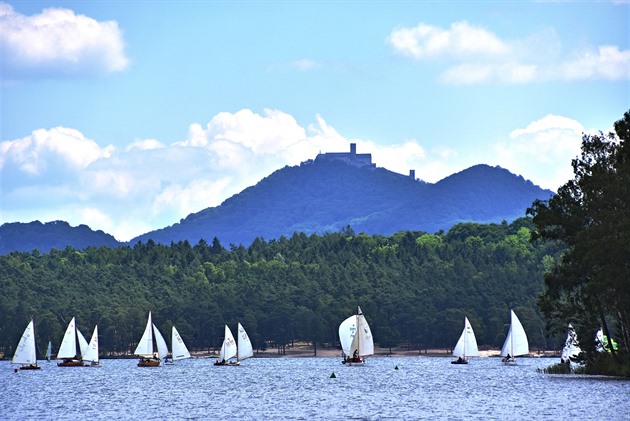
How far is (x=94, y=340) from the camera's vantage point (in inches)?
6673

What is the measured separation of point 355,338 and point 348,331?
128cm

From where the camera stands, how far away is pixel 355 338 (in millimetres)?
156625

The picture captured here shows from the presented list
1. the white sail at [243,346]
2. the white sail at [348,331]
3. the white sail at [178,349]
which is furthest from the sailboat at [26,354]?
the white sail at [348,331]

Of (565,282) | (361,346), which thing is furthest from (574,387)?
(361,346)

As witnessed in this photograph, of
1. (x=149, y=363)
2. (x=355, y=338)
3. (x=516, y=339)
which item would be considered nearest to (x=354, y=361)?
(x=355, y=338)

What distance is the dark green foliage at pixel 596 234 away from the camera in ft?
297

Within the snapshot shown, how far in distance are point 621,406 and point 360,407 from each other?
18794 mm

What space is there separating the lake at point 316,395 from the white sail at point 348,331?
6229 mm

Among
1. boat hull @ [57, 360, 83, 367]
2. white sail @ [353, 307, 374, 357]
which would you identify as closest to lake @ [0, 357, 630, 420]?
white sail @ [353, 307, 374, 357]

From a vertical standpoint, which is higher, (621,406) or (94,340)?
(94,340)

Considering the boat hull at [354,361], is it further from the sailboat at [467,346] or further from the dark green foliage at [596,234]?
the dark green foliage at [596,234]

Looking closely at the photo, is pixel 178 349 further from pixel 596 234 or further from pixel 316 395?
pixel 596 234

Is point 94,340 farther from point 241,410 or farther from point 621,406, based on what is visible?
point 621,406

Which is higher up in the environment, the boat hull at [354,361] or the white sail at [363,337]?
the white sail at [363,337]
